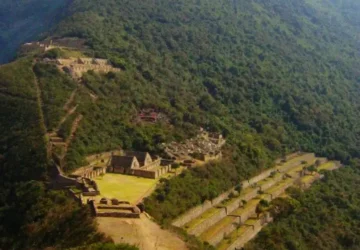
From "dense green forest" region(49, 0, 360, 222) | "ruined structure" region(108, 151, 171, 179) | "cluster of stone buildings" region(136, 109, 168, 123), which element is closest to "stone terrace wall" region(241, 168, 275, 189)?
"dense green forest" region(49, 0, 360, 222)

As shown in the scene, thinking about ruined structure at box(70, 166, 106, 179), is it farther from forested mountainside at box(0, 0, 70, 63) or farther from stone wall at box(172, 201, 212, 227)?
forested mountainside at box(0, 0, 70, 63)

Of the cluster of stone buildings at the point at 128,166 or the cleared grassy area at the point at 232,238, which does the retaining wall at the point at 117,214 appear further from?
the cleared grassy area at the point at 232,238

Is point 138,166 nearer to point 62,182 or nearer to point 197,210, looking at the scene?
point 197,210

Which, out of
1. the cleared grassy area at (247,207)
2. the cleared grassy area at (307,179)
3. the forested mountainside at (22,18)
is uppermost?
the cleared grassy area at (247,207)

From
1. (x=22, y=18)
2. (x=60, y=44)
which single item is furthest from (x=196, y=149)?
(x=22, y=18)

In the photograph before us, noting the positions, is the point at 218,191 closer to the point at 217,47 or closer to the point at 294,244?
the point at 294,244

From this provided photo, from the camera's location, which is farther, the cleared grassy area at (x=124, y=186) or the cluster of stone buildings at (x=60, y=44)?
the cluster of stone buildings at (x=60, y=44)

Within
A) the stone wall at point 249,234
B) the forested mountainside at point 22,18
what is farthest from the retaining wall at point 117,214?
the forested mountainside at point 22,18
